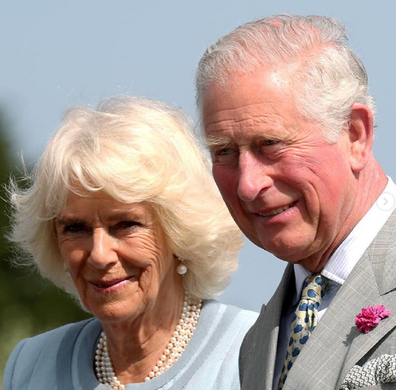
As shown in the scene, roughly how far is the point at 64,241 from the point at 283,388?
2125 millimetres

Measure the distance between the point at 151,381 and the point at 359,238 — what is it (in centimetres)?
211

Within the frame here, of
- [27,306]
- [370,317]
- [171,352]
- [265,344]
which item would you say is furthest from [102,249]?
[27,306]

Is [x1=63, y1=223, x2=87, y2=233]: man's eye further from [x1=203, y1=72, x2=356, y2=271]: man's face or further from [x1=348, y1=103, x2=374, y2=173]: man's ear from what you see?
[x1=348, y1=103, x2=374, y2=173]: man's ear

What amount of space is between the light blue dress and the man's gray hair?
2000 mm

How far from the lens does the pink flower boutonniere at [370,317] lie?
3.24 metres

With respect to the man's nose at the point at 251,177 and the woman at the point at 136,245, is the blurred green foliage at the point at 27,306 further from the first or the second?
the man's nose at the point at 251,177

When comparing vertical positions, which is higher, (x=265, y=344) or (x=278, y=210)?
(x=278, y=210)

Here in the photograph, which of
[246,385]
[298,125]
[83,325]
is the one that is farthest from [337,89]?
[83,325]

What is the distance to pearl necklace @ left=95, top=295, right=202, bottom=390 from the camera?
5367mm

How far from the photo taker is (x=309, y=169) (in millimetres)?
3408

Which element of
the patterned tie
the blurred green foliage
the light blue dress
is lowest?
the blurred green foliage

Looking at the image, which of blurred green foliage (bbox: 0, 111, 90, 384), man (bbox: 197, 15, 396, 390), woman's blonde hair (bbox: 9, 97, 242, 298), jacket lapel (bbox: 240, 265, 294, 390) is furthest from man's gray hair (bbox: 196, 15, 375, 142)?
blurred green foliage (bbox: 0, 111, 90, 384)

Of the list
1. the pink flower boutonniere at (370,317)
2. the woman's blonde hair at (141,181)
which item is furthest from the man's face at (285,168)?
the woman's blonde hair at (141,181)

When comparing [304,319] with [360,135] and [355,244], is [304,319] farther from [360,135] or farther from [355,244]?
[360,135]
